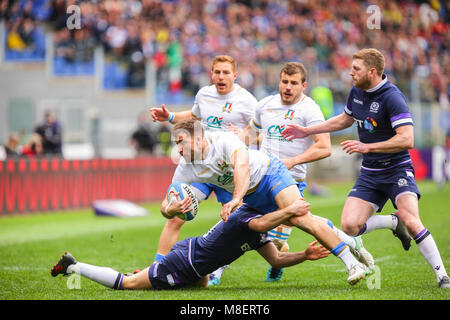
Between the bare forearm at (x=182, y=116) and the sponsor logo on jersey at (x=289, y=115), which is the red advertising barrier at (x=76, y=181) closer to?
the bare forearm at (x=182, y=116)

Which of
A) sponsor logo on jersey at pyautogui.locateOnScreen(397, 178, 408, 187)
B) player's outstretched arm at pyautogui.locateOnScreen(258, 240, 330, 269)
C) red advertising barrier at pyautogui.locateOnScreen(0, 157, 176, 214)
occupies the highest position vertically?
sponsor logo on jersey at pyautogui.locateOnScreen(397, 178, 408, 187)

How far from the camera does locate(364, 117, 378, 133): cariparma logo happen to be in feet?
26.2

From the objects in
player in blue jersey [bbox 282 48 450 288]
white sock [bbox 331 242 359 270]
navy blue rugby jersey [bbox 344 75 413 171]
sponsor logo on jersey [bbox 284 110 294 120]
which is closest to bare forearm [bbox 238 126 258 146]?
sponsor logo on jersey [bbox 284 110 294 120]

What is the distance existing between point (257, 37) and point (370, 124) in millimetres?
21622

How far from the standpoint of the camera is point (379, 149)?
7.58m

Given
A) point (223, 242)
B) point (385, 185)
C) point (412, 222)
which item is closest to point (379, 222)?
point (385, 185)

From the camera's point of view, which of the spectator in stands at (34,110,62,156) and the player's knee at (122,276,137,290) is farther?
the spectator in stands at (34,110,62,156)

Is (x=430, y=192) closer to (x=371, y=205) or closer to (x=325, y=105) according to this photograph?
(x=325, y=105)

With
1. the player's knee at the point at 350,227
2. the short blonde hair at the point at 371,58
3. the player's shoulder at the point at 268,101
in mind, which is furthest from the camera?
the player's shoulder at the point at 268,101

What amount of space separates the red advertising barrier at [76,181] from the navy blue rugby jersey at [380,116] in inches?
427

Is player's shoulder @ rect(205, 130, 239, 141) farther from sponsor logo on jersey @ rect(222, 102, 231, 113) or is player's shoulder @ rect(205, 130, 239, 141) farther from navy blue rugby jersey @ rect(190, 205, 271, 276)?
sponsor logo on jersey @ rect(222, 102, 231, 113)

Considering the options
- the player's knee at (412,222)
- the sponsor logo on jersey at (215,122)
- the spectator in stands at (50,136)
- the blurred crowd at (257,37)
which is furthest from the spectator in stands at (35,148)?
the player's knee at (412,222)

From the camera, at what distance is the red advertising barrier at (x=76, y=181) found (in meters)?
17.2

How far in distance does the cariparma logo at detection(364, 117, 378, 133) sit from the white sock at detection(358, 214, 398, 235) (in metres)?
1.18
